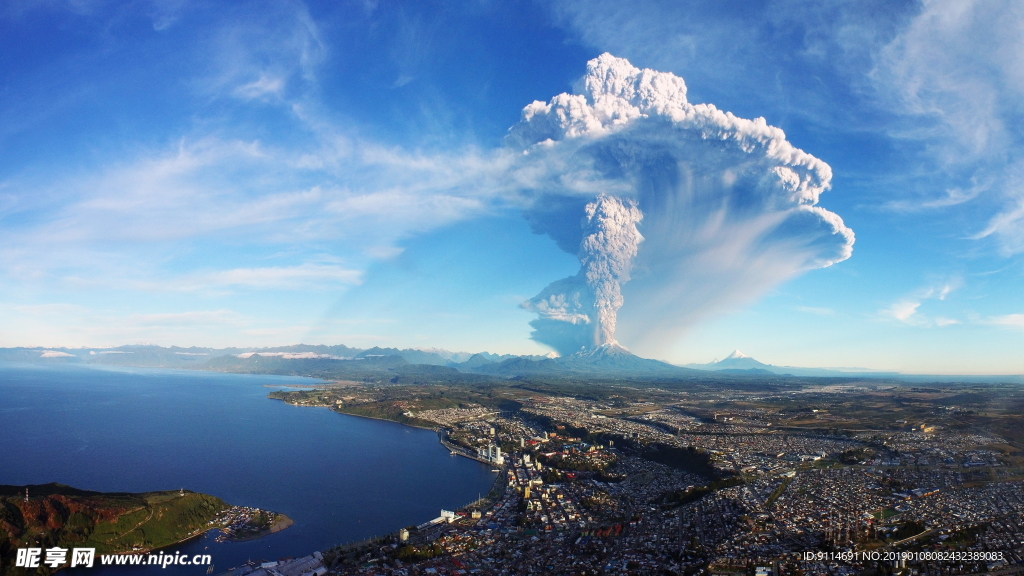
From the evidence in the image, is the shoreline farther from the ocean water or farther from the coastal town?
the coastal town

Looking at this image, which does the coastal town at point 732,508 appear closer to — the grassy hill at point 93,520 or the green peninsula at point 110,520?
the green peninsula at point 110,520

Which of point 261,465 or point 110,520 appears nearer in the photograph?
point 110,520

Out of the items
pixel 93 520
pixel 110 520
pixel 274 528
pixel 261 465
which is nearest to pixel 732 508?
pixel 274 528

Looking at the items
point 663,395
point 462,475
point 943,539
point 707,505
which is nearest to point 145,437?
point 462,475

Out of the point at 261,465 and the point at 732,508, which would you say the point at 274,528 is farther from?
the point at 732,508

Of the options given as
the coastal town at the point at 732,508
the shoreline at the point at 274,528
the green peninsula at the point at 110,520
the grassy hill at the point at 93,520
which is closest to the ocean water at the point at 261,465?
the shoreline at the point at 274,528

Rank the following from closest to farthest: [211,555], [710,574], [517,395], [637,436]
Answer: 1. [710,574]
2. [211,555]
3. [637,436]
4. [517,395]

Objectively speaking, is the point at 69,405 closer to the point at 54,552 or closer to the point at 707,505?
the point at 54,552

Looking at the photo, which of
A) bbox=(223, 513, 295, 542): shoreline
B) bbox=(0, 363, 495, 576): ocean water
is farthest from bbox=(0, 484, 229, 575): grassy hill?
bbox=(223, 513, 295, 542): shoreline
